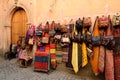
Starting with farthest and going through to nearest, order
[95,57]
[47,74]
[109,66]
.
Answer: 1. [47,74]
2. [95,57]
3. [109,66]

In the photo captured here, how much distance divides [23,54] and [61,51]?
1.58 metres

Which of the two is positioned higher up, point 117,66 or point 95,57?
point 95,57

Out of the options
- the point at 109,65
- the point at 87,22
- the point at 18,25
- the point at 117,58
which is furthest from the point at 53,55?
the point at 18,25

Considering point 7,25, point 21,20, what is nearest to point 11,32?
point 7,25

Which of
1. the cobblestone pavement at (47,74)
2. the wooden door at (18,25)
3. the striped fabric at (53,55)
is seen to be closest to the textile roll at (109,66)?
the cobblestone pavement at (47,74)

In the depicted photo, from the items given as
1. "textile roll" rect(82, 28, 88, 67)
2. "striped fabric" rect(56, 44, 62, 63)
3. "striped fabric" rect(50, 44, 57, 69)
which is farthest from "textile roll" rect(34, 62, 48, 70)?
"textile roll" rect(82, 28, 88, 67)

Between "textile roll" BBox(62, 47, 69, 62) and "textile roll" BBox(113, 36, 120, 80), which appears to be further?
"textile roll" BBox(62, 47, 69, 62)

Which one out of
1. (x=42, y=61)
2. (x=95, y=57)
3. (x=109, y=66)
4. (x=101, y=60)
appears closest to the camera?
(x=109, y=66)

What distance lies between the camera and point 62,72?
177 inches

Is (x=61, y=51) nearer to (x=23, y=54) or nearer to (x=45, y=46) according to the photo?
(x=45, y=46)

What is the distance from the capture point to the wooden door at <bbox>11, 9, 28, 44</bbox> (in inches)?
231

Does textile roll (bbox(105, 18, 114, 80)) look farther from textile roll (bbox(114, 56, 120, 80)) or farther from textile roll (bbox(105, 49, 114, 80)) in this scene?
textile roll (bbox(114, 56, 120, 80))

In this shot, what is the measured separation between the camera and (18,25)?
6.03 meters

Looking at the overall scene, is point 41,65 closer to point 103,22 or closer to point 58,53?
point 58,53
